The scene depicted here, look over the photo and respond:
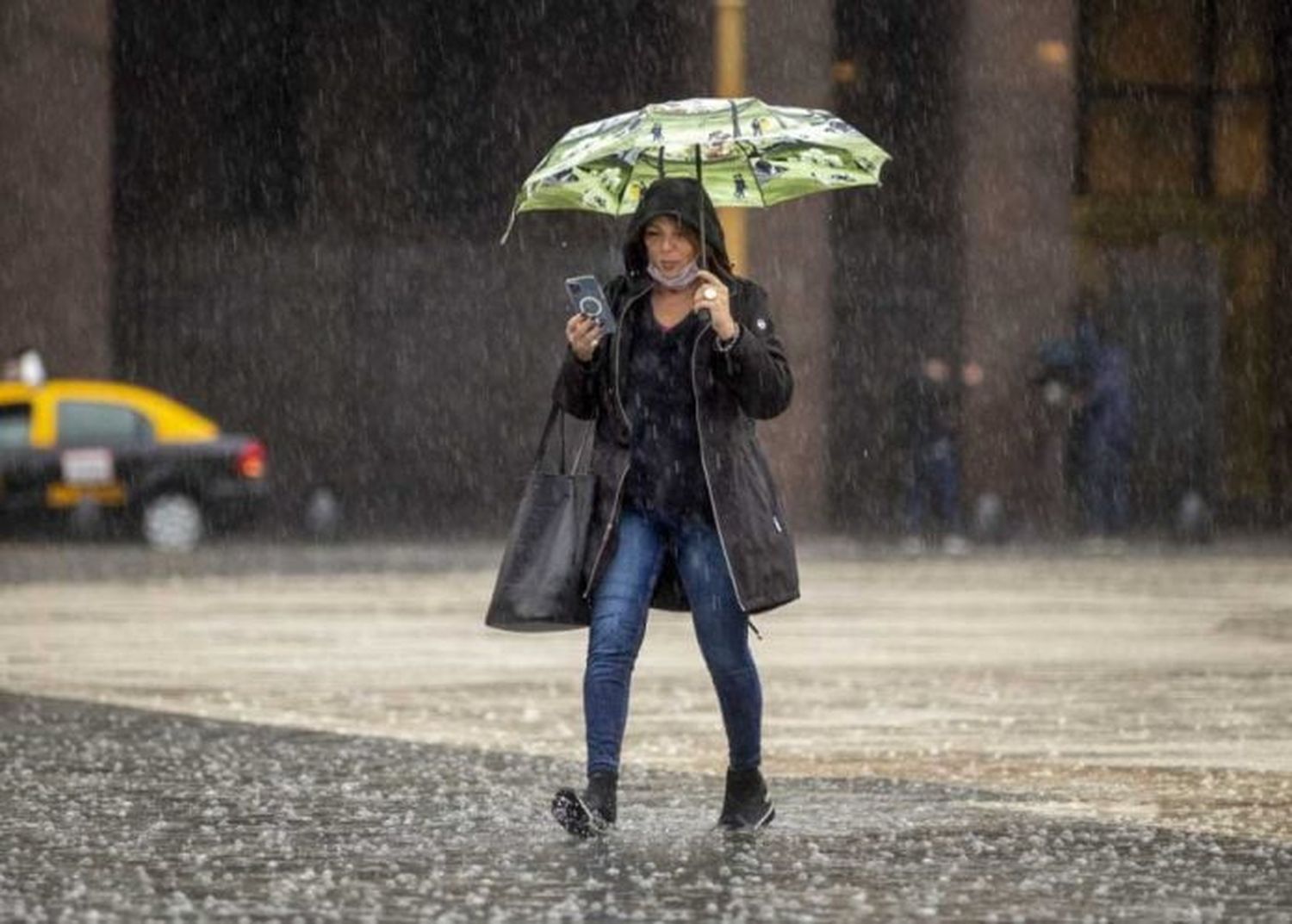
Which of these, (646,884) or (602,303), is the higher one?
(602,303)

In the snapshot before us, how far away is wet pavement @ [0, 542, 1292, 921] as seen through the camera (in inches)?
348

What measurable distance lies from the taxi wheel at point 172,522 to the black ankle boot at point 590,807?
66.6 feet

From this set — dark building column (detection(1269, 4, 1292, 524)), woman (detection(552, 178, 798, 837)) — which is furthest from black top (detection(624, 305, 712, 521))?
dark building column (detection(1269, 4, 1292, 524))

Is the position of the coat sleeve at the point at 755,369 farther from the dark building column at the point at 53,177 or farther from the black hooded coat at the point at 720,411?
the dark building column at the point at 53,177

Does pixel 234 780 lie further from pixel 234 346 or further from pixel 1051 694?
pixel 234 346

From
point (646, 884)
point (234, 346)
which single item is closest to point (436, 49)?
point (234, 346)

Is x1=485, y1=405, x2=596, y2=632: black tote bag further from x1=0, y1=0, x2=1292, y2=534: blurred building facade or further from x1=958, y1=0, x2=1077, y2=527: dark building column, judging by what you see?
x1=958, y1=0, x2=1077, y2=527: dark building column

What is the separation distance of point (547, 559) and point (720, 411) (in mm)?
653

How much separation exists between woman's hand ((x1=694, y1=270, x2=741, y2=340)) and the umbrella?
461 mm

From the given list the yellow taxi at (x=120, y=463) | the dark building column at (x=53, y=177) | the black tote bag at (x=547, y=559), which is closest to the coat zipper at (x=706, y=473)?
the black tote bag at (x=547, y=559)

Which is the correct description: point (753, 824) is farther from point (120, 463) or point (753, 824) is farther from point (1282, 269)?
point (1282, 269)

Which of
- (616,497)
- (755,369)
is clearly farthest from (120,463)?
(755,369)

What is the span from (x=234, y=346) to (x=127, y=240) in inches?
60.0

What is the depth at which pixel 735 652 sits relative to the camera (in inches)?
396
